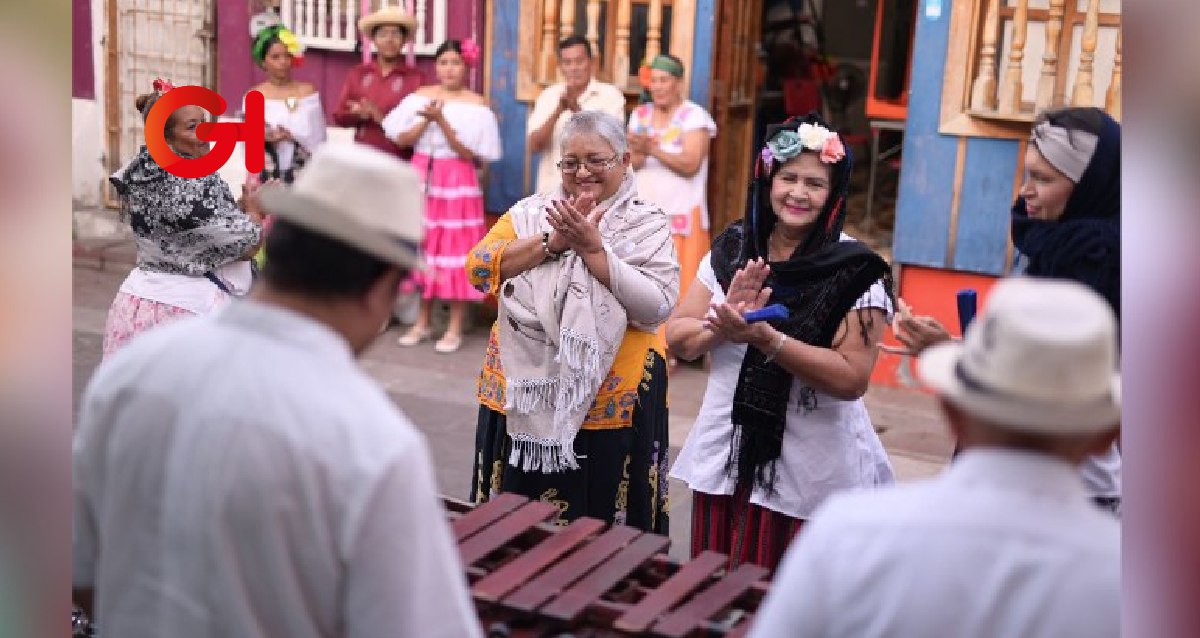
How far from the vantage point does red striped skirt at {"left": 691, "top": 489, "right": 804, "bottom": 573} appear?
3.51 m

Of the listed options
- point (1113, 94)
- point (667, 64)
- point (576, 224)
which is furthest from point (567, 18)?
point (576, 224)

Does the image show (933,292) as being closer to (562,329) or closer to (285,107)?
(285,107)

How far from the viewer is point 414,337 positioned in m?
7.50

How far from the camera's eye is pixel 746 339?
3.27 meters

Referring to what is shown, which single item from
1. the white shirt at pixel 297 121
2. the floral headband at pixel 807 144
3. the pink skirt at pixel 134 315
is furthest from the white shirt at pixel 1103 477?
the white shirt at pixel 297 121

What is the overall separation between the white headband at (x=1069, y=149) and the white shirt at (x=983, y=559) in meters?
1.08

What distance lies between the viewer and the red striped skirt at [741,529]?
11.5 ft

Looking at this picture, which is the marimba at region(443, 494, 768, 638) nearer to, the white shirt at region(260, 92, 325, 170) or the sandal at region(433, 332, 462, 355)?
the white shirt at region(260, 92, 325, 170)

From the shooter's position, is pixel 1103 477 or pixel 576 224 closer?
pixel 1103 477

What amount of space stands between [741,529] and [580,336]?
26.0 inches

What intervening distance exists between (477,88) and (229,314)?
18.6 feet

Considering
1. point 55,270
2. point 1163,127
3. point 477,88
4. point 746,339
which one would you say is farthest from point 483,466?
point 477,88

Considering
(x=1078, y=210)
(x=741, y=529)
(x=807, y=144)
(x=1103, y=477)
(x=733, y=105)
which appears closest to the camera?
(x=1078, y=210)

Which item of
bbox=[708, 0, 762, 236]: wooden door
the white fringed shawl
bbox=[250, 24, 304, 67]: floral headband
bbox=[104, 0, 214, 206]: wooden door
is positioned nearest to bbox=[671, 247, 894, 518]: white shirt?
→ the white fringed shawl
